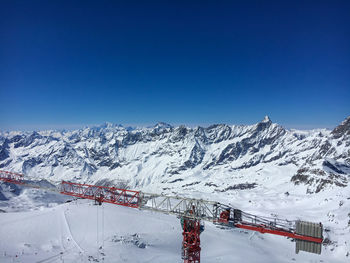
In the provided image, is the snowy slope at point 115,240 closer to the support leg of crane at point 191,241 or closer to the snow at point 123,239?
the snow at point 123,239

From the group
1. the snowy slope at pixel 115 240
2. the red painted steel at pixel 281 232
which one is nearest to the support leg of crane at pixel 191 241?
the red painted steel at pixel 281 232

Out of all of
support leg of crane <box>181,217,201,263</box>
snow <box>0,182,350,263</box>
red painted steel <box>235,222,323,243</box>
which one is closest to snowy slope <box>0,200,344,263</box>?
snow <box>0,182,350,263</box>

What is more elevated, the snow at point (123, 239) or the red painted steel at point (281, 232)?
the red painted steel at point (281, 232)

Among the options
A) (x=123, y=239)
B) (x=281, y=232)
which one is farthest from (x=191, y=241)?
(x=123, y=239)

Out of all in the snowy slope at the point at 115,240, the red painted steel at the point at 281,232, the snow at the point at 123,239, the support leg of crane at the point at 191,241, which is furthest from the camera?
the snow at the point at 123,239

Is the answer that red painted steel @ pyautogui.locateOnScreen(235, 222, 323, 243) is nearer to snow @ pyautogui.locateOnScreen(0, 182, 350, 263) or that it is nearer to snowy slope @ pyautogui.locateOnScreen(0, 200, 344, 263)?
snowy slope @ pyautogui.locateOnScreen(0, 200, 344, 263)

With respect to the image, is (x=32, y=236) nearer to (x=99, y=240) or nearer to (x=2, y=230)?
(x=2, y=230)

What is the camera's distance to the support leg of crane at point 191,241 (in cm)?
3903

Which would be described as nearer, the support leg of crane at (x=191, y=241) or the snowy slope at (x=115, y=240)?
the support leg of crane at (x=191, y=241)

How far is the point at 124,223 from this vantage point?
9219 cm

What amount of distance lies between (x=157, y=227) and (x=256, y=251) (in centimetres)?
3894

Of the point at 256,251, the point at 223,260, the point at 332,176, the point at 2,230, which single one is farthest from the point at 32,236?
the point at 332,176

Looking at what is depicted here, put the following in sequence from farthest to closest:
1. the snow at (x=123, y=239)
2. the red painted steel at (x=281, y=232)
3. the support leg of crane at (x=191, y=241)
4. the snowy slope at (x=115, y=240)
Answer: the snow at (x=123, y=239) → the snowy slope at (x=115, y=240) → the support leg of crane at (x=191, y=241) → the red painted steel at (x=281, y=232)

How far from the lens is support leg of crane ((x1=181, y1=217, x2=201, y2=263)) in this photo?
39031 mm
